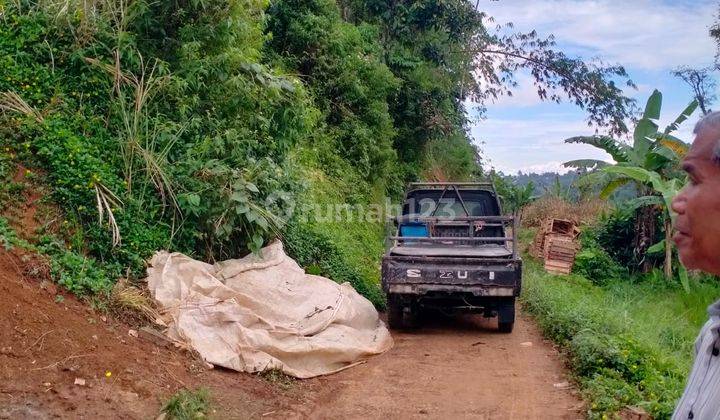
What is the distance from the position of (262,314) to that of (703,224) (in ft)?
18.0

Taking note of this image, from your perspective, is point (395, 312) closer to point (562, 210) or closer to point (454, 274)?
point (454, 274)

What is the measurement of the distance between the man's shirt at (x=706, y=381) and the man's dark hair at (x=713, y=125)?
39 centimetres

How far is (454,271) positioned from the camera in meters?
8.03

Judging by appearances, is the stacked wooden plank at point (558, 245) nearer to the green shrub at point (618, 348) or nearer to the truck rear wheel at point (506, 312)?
the green shrub at point (618, 348)

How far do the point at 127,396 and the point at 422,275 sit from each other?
14.0 feet

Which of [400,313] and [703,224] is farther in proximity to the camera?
[400,313]

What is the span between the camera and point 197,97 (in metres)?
7.58

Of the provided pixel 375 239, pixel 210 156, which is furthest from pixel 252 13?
pixel 375 239

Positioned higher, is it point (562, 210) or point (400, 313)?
point (562, 210)

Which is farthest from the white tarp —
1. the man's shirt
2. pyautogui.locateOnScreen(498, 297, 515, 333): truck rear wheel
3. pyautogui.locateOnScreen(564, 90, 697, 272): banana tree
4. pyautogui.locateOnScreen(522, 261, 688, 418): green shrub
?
pyautogui.locateOnScreen(564, 90, 697, 272): banana tree

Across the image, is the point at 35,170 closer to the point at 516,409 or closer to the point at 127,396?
the point at 127,396

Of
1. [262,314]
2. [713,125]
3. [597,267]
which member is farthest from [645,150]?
[713,125]

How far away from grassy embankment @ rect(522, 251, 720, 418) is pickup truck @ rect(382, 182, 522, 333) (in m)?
0.91

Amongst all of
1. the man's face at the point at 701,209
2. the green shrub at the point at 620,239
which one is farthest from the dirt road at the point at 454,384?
the green shrub at the point at 620,239
